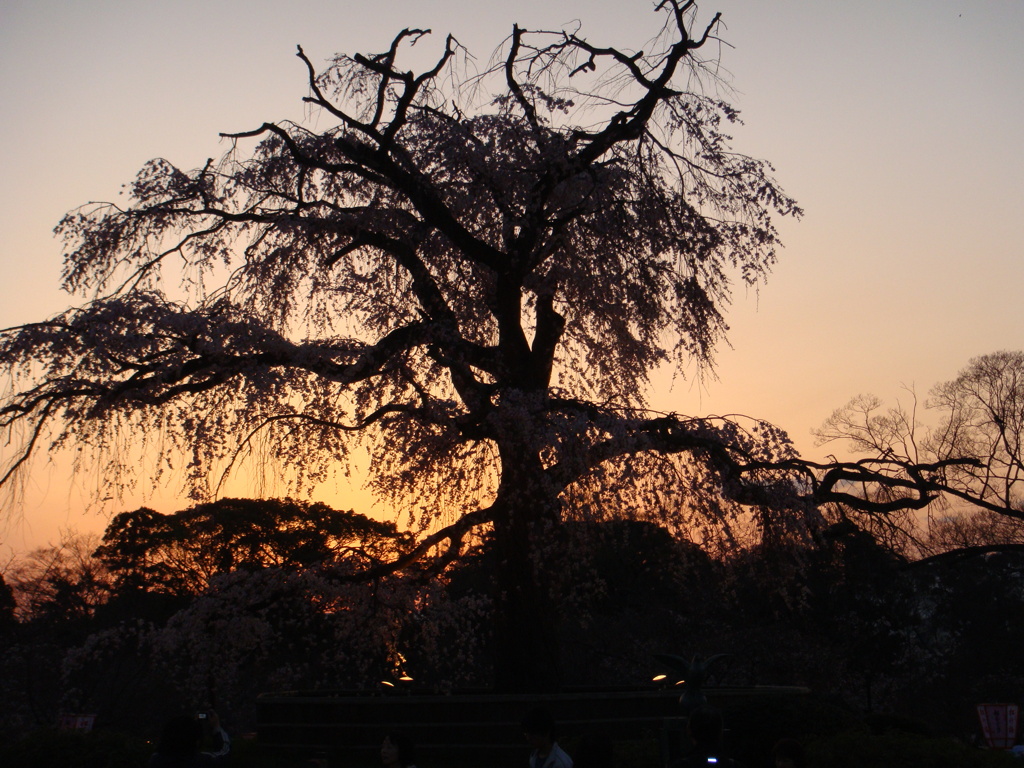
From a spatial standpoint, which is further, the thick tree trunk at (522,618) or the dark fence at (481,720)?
the thick tree trunk at (522,618)

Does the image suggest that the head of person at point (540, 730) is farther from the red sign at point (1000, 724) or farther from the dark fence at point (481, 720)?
the red sign at point (1000, 724)

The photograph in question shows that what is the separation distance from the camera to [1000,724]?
17562 mm

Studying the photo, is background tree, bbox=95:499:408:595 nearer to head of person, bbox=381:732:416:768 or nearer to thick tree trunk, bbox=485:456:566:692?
thick tree trunk, bbox=485:456:566:692

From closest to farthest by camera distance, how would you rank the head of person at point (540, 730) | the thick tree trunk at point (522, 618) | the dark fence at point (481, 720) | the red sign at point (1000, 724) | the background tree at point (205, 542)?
the head of person at point (540, 730) < the dark fence at point (481, 720) < the thick tree trunk at point (522, 618) < the red sign at point (1000, 724) < the background tree at point (205, 542)

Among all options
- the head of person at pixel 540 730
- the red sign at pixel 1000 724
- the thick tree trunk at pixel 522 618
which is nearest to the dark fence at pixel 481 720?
the thick tree trunk at pixel 522 618

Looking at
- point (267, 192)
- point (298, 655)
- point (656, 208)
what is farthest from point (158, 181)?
point (298, 655)

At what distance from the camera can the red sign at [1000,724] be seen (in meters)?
17.5

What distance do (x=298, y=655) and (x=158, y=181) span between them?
26463 mm

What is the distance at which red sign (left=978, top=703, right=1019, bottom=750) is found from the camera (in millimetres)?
17453

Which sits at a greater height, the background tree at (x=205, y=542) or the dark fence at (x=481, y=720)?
the background tree at (x=205, y=542)

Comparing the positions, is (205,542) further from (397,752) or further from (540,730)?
(540,730)

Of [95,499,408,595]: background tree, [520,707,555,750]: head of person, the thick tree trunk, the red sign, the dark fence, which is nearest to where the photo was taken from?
[520,707,555,750]: head of person

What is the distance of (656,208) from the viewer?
13.6m

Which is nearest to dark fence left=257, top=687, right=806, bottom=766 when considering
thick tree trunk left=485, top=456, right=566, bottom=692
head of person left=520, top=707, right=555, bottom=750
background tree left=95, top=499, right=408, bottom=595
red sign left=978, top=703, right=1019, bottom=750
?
thick tree trunk left=485, top=456, right=566, bottom=692
